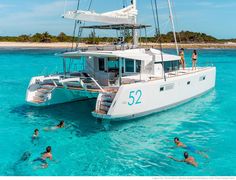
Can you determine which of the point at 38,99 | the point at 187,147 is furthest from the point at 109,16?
the point at 187,147

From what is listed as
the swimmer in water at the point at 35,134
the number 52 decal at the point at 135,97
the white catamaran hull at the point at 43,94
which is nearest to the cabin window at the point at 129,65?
the white catamaran hull at the point at 43,94

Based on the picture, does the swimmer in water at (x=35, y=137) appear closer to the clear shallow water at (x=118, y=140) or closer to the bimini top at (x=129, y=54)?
the clear shallow water at (x=118, y=140)

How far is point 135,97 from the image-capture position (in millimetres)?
12367

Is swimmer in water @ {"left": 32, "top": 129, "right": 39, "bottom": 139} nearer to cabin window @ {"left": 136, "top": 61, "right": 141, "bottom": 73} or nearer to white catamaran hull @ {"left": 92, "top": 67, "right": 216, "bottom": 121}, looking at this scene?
white catamaran hull @ {"left": 92, "top": 67, "right": 216, "bottom": 121}

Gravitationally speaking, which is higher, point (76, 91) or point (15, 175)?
point (76, 91)

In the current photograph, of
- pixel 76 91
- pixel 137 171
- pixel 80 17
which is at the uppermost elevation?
pixel 80 17

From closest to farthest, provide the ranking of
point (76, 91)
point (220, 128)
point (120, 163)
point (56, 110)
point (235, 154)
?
point (120, 163) < point (235, 154) < point (220, 128) < point (76, 91) < point (56, 110)

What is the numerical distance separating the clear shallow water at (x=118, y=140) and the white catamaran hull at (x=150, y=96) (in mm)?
521

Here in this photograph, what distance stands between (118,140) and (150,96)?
114 inches

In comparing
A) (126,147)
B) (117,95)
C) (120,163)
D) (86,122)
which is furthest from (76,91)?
(120,163)

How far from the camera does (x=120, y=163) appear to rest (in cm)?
914

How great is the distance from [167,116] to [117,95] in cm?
361

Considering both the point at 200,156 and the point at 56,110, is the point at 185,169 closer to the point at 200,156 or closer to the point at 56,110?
the point at 200,156

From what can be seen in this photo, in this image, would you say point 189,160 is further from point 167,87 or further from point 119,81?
point 119,81
